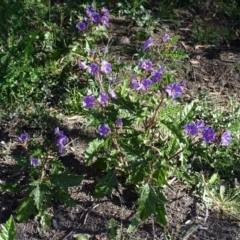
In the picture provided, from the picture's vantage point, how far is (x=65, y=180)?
3.48m

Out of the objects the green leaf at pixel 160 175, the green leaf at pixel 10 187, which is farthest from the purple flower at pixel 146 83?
the green leaf at pixel 10 187

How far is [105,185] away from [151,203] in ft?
1.14

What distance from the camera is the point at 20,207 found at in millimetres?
3492

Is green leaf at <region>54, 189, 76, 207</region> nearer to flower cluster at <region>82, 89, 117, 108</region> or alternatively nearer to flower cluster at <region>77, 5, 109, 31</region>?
flower cluster at <region>82, 89, 117, 108</region>

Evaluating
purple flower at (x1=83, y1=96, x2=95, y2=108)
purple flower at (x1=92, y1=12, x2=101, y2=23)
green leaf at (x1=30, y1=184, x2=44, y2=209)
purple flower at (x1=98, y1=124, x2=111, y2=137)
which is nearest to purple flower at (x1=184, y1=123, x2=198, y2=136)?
purple flower at (x1=98, y1=124, x2=111, y2=137)

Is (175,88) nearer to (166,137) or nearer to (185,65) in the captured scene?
(166,137)

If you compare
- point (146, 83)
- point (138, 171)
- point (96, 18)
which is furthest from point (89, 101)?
point (96, 18)

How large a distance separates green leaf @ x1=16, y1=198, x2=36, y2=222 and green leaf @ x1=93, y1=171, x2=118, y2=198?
1.25 feet

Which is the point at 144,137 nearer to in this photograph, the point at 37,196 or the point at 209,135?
the point at 209,135

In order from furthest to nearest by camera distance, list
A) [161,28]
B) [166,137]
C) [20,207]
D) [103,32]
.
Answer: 1. [161,28]
2. [103,32]
3. [166,137]
4. [20,207]

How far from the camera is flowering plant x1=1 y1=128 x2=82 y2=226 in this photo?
136 inches

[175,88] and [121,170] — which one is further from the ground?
[175,88]

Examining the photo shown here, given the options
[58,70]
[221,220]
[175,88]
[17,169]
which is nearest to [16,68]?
[58,70]

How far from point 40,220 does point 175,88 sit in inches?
46.0
